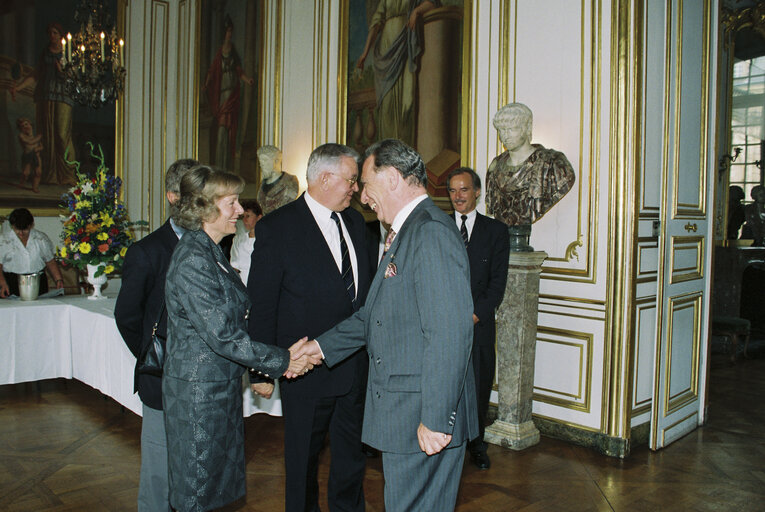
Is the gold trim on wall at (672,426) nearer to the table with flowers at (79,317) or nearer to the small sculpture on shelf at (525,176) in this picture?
the small sculpture on shelf at (525,176)

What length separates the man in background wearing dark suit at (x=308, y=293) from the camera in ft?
8.21

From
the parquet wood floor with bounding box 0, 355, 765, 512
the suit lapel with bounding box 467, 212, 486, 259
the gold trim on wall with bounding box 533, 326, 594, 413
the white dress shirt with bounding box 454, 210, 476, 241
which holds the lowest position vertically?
the parquet wood floor with bounding box 0, 355, 765, 512

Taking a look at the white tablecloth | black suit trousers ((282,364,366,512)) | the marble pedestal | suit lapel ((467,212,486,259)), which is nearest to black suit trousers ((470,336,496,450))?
the marble pedestal

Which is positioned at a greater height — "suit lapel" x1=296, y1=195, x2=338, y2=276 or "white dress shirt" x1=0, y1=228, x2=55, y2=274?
"suit lapel" x1=296, y1=195, x2=338, y2=276

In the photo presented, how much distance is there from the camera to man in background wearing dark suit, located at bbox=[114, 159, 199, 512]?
2.52 m

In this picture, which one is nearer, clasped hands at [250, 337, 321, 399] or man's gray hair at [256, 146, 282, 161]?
clasped hands at [250, 337, 321, 399]

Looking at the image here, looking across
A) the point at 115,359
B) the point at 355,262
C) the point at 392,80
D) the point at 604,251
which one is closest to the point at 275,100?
the point at 392,80

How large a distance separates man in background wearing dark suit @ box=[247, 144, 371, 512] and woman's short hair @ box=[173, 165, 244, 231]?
0.29 m

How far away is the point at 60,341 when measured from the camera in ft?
16.6

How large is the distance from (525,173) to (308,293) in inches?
88.8

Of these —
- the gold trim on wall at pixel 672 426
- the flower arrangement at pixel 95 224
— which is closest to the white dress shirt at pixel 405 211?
the gold trim on wall at pixel 672 426

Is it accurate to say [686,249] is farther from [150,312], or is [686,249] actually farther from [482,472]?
[150,312]

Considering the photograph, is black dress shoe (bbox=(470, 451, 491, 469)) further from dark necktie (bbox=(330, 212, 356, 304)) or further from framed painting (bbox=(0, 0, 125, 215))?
framed painting (bbox=(0, 0, 125, 215))

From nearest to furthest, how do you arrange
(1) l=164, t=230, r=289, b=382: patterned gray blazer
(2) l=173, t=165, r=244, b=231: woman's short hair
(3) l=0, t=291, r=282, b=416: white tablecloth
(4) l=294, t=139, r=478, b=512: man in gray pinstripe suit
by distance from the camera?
(4) l=294, t=139, r=478, b=512: man in gray pinstripe suit < (1) l=164, t=230, r=289, b=382: patterned gray blazer < (2) l=173, t=165, r=244, b=231: woman's short hair < (3) l=0, t=291, r=282, b=416: white tablecloth
